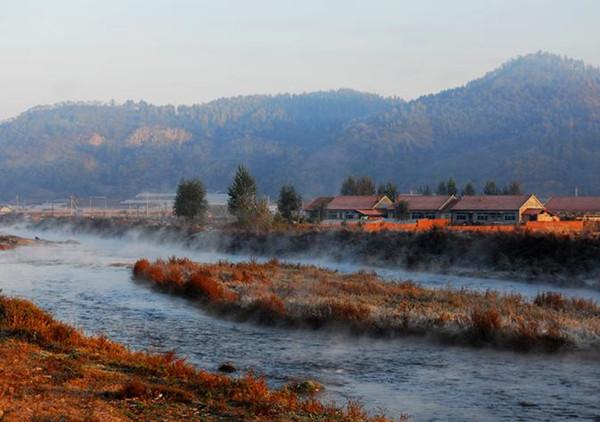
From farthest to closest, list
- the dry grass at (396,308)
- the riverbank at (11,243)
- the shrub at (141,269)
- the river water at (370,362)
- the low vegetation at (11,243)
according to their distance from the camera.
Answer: the low vegetation at (11,243) → the riverbank at (11,243) → the shrub at (141,269) → the dry grass at (396,308) → the river water at (370,362)

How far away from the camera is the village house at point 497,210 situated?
8731cm

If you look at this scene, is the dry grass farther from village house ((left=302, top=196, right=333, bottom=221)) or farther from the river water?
village house ((left=302, top=196, right=333, bottom=221))

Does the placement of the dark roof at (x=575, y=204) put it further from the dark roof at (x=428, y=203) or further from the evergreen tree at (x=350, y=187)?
the evergreen tree at (x=350, y=187)

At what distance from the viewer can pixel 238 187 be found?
9162 cm

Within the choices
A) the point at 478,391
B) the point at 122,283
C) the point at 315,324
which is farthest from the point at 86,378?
the point at 122,283

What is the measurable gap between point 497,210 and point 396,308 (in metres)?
63.8

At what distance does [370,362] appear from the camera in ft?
69.4

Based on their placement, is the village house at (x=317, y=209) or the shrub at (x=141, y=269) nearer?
the shrub at (x=141, y=269)

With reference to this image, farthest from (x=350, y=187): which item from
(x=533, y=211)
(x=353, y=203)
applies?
(x=533, y=211)

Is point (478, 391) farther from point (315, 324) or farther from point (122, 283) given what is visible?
point (122, 283)

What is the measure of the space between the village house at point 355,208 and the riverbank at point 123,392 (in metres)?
85.7

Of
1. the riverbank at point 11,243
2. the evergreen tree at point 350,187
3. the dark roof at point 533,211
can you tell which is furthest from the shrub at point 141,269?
the evergreen tree at point 350,187

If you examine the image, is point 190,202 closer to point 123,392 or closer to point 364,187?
point 364,187

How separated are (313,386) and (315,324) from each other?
971 cm
